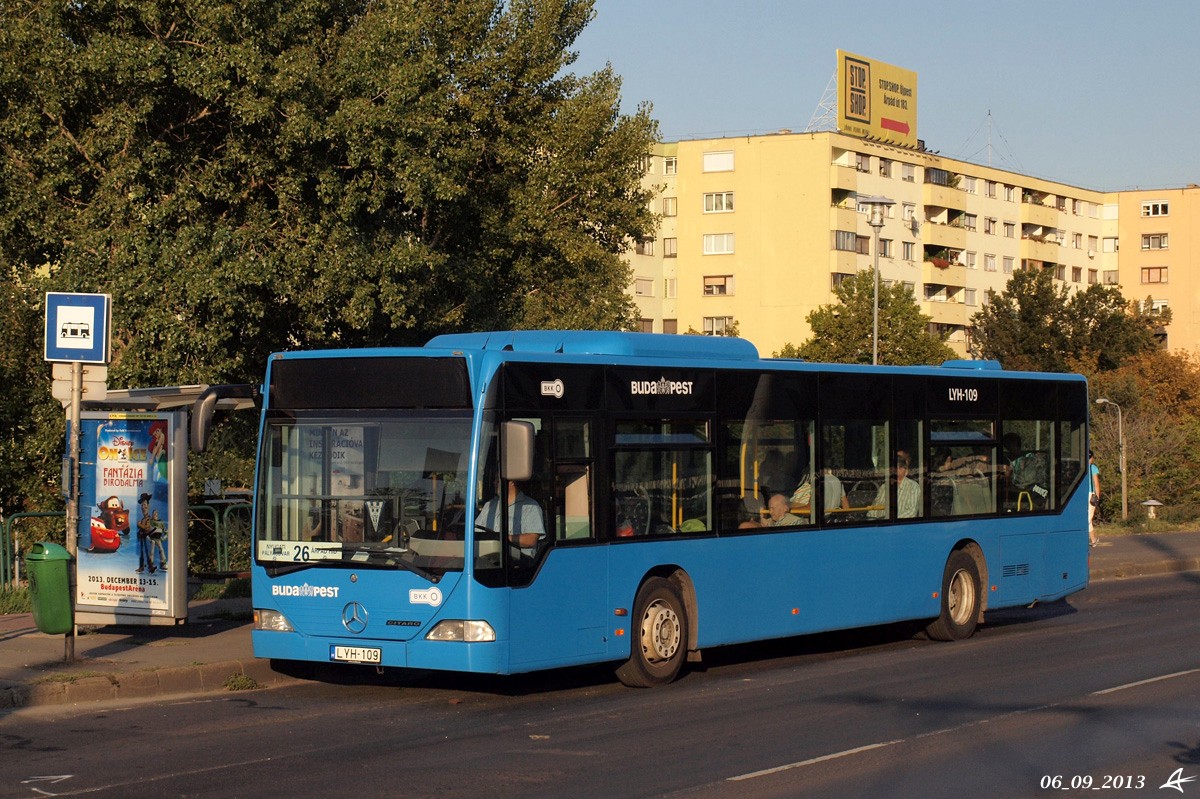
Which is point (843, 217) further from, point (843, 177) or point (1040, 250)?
point (1040, 250)

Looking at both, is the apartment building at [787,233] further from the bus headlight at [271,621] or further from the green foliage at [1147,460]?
the bus headlight at [271,621]

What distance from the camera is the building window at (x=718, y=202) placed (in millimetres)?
84250

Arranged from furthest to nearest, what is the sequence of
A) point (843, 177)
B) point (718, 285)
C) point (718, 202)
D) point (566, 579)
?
point (718, 285) < point (718, 202) < point (843, 177) < point (566, 579)

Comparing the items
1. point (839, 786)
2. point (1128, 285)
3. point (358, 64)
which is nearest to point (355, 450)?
point (839, 786)

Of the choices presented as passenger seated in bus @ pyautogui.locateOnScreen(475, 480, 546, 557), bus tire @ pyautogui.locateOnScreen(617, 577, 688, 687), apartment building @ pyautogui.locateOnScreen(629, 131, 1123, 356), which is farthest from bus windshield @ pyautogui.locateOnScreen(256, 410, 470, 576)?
apartment building @ pyautogui.locateOnScreen(629, 131, 1123, 356)

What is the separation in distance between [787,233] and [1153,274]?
38135 millimetres

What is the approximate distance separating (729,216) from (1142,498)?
40489 millimetres

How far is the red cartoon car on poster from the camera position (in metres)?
14.7

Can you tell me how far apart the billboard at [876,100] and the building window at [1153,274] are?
94.0ft

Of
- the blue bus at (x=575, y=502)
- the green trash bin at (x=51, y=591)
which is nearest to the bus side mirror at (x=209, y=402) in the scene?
the blue bus at (x=575, y=502)

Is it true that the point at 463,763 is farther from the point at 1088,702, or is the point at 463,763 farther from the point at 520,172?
the point at 520,172

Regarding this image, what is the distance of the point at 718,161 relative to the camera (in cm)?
8406

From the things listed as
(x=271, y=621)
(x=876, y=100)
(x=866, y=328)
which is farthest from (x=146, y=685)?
(x=876, y=100)

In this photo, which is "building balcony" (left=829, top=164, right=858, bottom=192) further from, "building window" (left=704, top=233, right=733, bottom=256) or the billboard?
"building window" (left=704, top=233, right=733, bottom=256)
